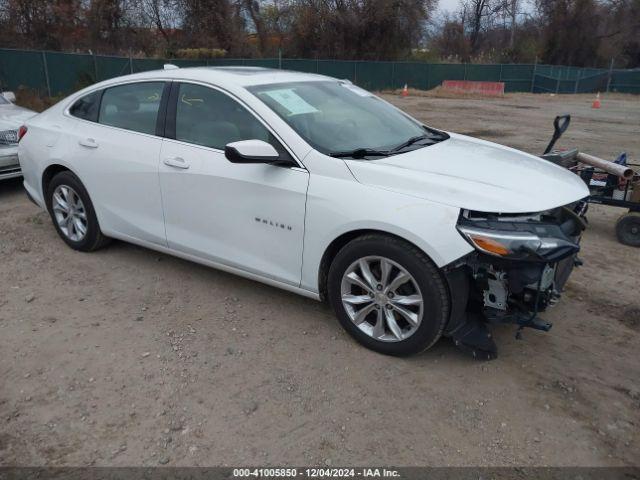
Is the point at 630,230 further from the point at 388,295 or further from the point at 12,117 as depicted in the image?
the point at 12,117

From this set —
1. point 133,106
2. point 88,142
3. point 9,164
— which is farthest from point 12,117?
point 133,106

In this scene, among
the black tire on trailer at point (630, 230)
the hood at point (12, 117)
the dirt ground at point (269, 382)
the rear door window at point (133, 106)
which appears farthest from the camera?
the hood at point (12, 117)

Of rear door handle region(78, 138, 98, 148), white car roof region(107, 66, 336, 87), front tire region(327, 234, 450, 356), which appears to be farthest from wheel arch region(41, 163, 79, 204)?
front tire region(327, 234, 450, 356)

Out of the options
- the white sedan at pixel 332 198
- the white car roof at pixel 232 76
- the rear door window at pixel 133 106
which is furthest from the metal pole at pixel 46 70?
the white car roof at pixel 232 76

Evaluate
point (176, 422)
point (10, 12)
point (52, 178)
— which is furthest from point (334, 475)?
point (10, 12)

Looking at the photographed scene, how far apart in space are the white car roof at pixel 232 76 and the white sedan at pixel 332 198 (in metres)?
0.02

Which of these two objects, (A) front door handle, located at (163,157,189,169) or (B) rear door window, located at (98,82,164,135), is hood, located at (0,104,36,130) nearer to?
(B) rear door window, located at (98,82,164,135)

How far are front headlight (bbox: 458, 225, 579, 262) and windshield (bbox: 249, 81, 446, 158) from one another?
3.05 feet

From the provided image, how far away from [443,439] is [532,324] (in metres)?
0.89

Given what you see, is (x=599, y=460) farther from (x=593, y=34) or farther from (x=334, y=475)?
(x=593, y=34)

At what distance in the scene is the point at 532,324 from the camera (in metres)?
3.17

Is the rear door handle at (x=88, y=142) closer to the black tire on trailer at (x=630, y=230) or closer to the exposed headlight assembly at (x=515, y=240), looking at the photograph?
the exposed headlight assembly at (x=515, y=240)

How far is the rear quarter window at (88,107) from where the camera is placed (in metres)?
4.73

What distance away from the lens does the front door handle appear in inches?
156
